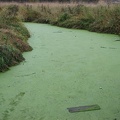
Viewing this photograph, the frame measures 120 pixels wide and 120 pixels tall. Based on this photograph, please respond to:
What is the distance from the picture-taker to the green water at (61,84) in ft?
9.39

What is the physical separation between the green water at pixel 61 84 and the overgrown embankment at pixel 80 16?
2657mm

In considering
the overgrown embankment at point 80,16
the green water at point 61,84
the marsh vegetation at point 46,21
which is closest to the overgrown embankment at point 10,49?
the marsh vegetation at point 46,21

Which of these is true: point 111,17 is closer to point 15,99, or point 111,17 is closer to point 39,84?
point 39,84

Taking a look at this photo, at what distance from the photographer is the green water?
2861 millimetres

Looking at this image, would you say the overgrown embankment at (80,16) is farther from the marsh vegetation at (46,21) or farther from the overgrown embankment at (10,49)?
the overgrown embankment at (10,49)

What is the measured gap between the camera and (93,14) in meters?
9.30

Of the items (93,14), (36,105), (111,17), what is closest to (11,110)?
(36,105)

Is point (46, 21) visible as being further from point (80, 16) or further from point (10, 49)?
point (10, 49)

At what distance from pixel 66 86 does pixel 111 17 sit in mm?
5224

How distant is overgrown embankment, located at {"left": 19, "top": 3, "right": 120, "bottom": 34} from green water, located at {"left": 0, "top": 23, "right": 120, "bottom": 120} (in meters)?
2.66

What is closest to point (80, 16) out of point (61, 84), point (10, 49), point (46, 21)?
point (46, 21)

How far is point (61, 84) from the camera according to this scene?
11.9 ft

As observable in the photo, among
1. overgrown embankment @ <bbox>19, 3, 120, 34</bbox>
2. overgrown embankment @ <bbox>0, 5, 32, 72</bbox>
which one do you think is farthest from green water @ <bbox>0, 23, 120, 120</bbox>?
overgrown embankment @ <bbox>19, 3, 120, 34</bbox>

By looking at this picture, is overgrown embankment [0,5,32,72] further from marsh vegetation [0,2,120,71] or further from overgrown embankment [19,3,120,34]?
overgrown embankment [19,3,120,34]
